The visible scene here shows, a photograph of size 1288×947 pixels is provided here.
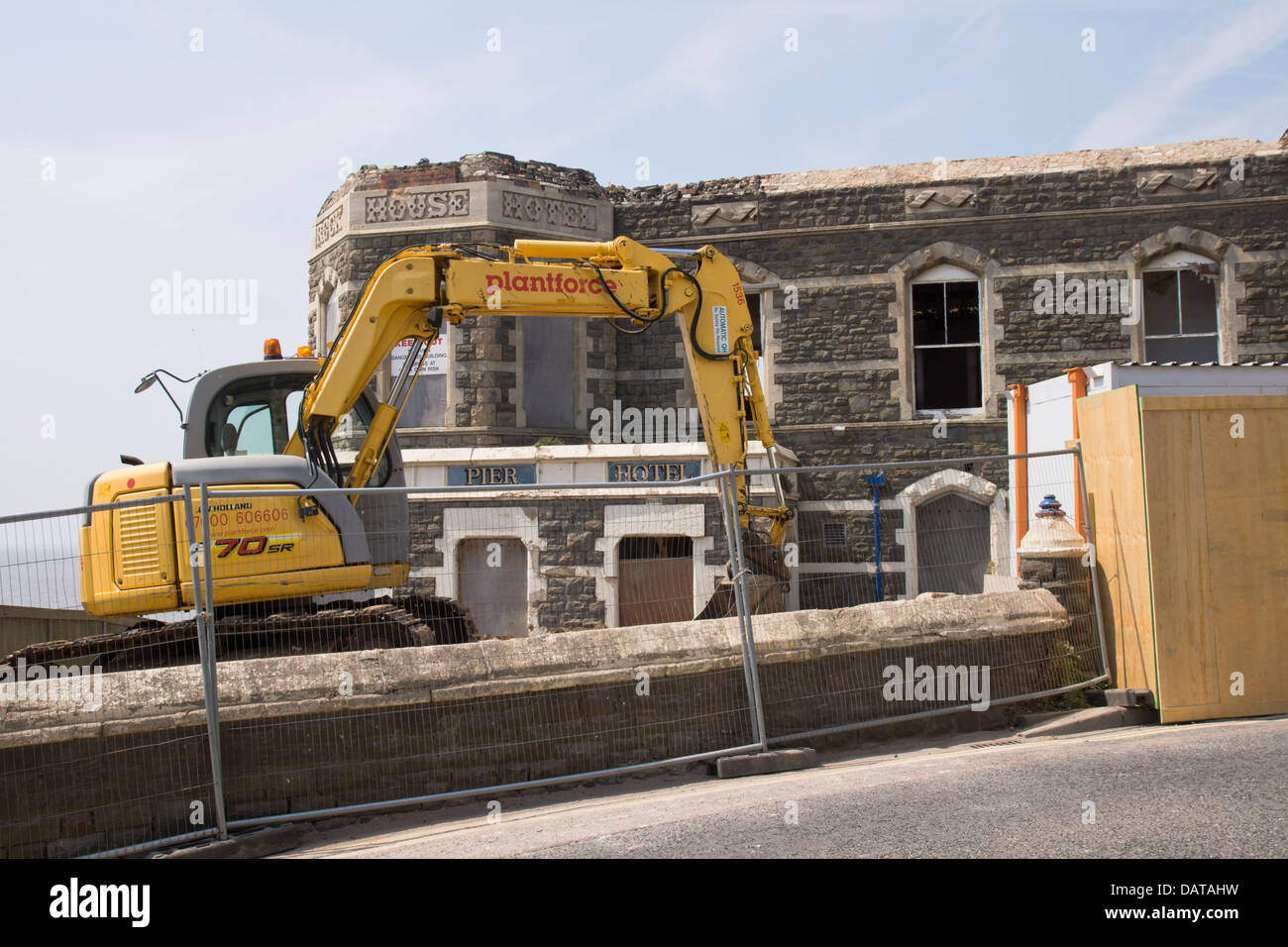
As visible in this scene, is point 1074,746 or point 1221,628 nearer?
point 1074,746

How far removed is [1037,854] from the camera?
502cm

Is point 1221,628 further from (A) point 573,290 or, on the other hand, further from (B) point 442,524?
(B) point 442,524

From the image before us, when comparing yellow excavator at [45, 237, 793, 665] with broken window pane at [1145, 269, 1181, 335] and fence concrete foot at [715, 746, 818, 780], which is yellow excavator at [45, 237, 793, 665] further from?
broken window pane at [1145, 269, 1181, 335]

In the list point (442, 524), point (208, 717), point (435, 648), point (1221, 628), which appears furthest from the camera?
point (442, 524)

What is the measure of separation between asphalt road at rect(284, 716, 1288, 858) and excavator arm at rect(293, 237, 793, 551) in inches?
101

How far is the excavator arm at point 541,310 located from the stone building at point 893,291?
727 centimetres

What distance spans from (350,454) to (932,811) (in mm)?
7035

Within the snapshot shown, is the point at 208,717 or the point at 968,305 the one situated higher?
the point at 968,305

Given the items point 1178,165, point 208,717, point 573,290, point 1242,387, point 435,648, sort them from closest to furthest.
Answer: point 208,717, point 435,648, point 573,290, point 1242,387, point 1178,165

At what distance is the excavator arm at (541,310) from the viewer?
29.6ft

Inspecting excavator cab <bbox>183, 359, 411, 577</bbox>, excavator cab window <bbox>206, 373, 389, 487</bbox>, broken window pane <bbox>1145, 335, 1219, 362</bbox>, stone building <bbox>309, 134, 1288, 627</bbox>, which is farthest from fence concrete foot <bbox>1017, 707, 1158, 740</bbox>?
broken window pane <bbox>1145, 335, 1219, 362</bbox>

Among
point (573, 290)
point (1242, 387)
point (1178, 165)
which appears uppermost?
point (1178, 165)
